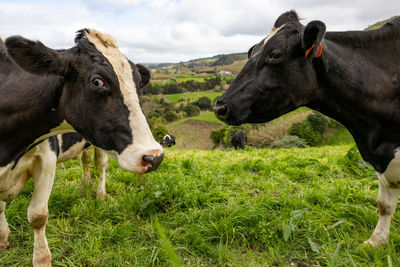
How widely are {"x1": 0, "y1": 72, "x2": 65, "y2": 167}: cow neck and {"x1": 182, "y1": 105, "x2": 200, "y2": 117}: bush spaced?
228 feet

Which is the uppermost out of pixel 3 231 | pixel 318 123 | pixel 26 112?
pixel 26 112

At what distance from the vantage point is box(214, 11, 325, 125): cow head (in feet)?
9.45

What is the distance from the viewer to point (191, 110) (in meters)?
72.0

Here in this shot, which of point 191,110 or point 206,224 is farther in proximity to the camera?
point 191,110

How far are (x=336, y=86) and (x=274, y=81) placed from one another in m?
0.65

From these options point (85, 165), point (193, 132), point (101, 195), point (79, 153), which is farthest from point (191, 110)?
point (101, 195)

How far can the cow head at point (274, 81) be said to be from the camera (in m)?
2.88

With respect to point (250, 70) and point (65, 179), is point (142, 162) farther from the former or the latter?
point (65, 179)

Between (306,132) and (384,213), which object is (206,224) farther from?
(306,132)

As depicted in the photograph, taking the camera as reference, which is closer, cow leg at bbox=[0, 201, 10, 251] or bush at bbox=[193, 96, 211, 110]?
cow leg at bbox=[0, 201, 10, 251]

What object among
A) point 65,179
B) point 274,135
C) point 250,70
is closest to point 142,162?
point 250,70

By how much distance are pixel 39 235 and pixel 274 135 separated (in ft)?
122

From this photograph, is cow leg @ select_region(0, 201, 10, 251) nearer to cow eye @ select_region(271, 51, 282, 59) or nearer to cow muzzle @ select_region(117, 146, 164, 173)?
cow muzzle @ select_region(117, 146, 164, 173)

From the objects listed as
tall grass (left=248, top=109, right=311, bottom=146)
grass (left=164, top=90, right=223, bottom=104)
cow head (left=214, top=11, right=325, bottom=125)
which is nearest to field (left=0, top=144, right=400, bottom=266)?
cow head (left=214, top=11, right=325, bottom=125)
